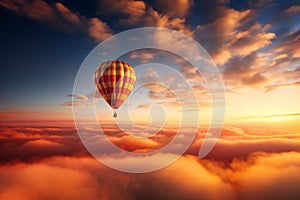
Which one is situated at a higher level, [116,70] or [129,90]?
[116,70]

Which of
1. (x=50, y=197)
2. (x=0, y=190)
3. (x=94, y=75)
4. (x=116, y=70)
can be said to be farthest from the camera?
(x=0, y=190)

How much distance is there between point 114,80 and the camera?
39.5m

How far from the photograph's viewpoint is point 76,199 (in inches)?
6658

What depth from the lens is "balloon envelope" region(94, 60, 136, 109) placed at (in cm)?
3965

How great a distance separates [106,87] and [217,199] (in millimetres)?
190164

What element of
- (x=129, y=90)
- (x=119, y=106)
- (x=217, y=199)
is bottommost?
(x=217, y=199)

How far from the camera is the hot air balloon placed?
1561 inches

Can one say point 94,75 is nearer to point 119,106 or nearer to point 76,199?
point 119,106

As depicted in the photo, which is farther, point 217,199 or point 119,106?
point 217,199

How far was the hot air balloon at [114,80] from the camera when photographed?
3966 cm

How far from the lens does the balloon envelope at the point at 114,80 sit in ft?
130

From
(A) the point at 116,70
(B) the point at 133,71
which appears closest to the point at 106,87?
(A) the point at 116,70

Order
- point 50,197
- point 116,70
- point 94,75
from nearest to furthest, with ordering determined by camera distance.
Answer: point 116,70 < point 94,75 < point 50,197

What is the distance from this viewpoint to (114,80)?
39.5 metres
